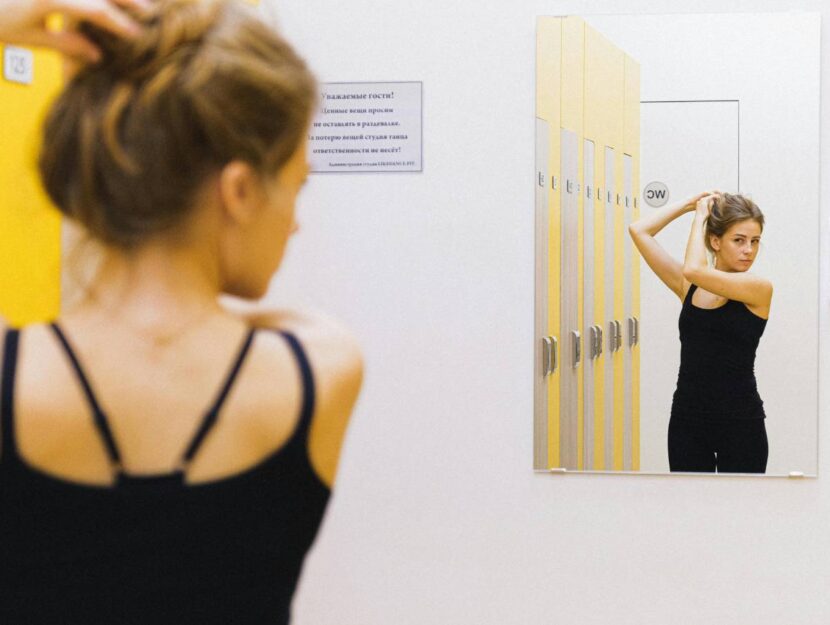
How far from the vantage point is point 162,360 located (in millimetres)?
681

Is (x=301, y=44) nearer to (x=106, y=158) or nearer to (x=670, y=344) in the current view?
(x=670, y=344)

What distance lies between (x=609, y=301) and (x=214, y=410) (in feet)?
5.98

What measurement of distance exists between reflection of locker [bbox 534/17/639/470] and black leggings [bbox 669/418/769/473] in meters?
0.10

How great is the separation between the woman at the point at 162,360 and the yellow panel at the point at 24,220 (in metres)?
1.13

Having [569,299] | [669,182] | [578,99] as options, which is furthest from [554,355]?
[578,99]

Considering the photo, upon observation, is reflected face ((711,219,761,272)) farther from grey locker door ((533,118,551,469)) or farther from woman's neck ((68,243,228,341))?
woman's neck ((68,243,228,341))

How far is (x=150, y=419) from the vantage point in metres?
0.68

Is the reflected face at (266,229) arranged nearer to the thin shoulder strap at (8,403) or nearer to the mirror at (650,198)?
the thin shoulder strap at (8,403)

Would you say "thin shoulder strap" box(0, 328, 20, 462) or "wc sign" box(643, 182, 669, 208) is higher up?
"wc sign" box(643, 182, 669, 208)

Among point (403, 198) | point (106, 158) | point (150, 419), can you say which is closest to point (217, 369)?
point (150, 419)

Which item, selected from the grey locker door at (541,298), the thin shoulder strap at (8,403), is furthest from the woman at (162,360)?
the grey locker door at (541,298)

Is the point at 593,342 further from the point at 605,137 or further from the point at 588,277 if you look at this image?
the point at 605,137

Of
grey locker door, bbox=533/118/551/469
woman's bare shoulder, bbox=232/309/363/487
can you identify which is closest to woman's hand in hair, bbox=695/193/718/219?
grey locker door, bbox=533/118/551/469

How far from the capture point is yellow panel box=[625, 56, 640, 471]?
236 centimetres
